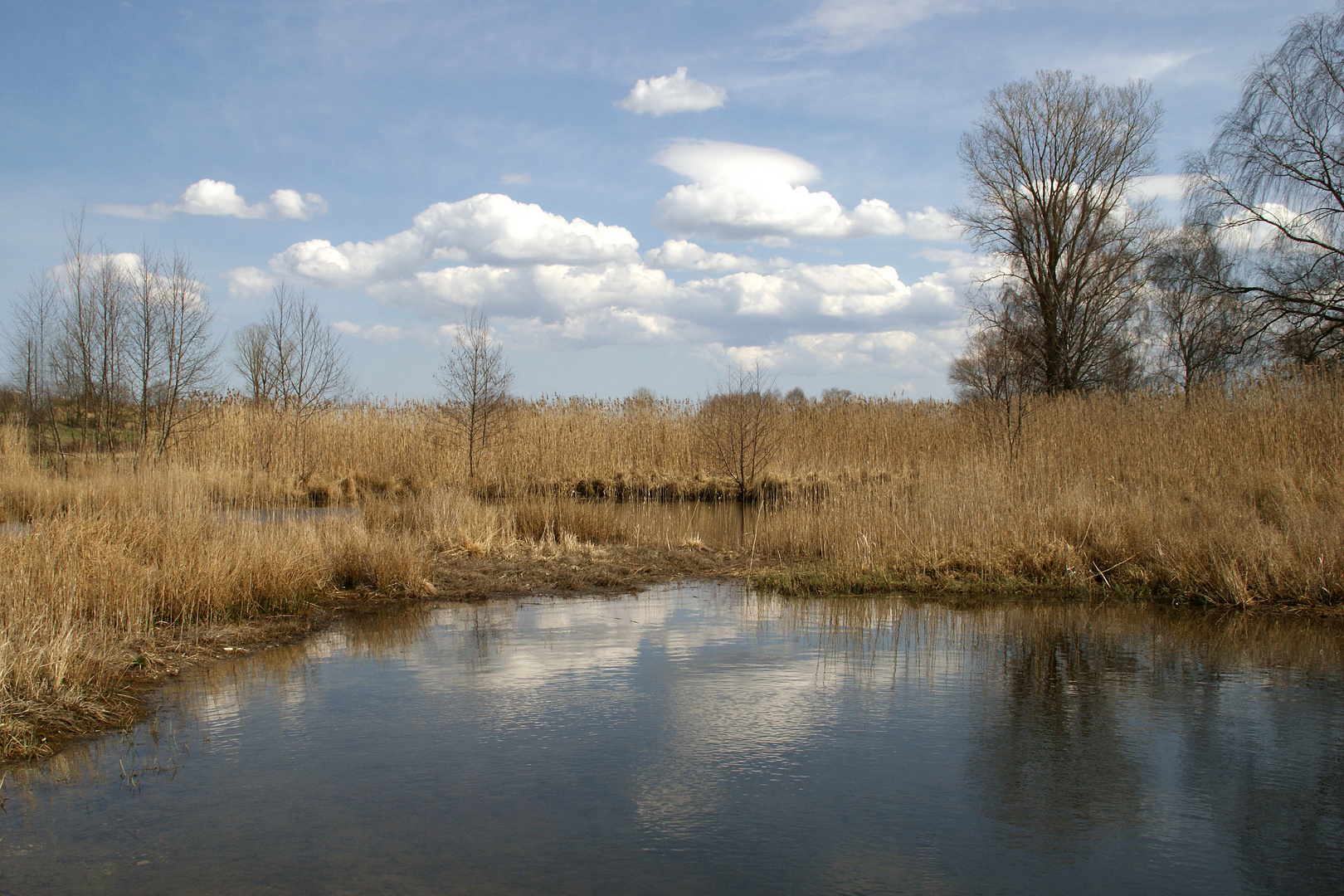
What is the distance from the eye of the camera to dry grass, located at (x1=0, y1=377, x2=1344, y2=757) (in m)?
6.81

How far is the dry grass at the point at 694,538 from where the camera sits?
6.81 meters

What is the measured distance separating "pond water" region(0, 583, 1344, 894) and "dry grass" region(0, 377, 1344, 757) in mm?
1101

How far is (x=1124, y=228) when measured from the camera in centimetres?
2731

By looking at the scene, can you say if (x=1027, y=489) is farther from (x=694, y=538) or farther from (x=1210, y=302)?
(x=1210, y=302)

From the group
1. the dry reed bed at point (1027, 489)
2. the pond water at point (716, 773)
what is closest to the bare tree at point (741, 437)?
the dry reed bed at point (1027, 489)

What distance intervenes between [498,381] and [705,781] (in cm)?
1892

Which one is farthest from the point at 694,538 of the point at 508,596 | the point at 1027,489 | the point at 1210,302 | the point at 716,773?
Answer: the point at 1210,302

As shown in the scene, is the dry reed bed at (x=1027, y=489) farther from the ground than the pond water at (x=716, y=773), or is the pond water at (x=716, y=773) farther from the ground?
the dry reed bed at (x=1027, y=489)

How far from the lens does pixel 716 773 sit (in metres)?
4.61

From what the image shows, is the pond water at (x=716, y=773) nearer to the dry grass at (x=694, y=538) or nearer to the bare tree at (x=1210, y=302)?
the dry grass at (x=694, y=538)

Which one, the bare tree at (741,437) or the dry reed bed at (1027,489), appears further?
the bare tree at (741,437)

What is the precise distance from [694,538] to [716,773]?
9220 mm

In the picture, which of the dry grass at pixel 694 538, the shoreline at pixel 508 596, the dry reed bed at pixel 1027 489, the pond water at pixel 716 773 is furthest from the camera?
the dry reed bed at pixel 1027 489

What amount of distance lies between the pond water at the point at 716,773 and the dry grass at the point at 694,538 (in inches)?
43.4
